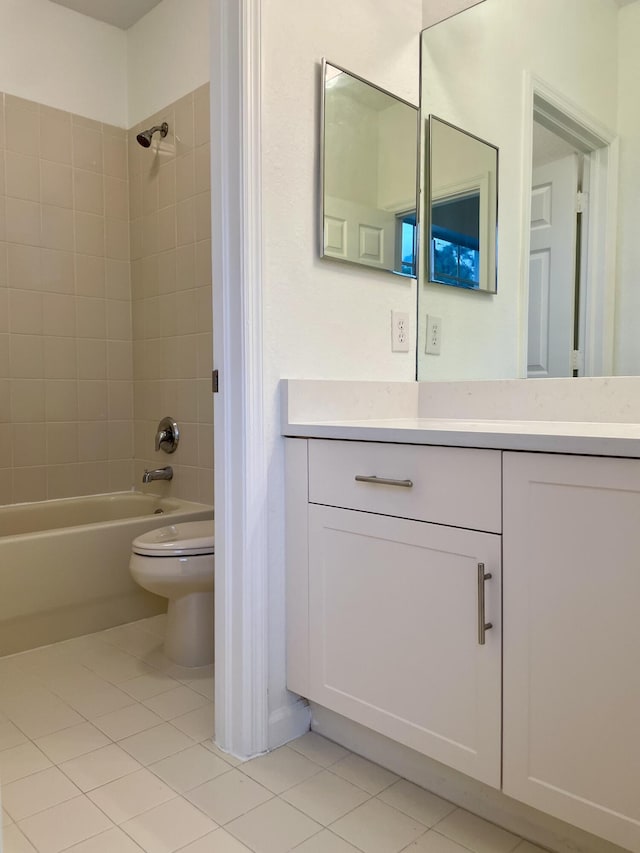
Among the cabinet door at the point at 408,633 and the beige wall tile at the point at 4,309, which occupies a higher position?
the beige wall tile at the point at 4,309

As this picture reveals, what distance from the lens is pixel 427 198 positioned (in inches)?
77.6

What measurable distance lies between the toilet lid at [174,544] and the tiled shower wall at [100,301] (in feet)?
1.68

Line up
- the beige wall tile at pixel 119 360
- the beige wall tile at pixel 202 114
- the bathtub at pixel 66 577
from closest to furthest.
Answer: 1. the bathtub at pixel 66 577
2. the beige wall tile at pixel 202 114
3. the beige wall tile at pixel 119 360

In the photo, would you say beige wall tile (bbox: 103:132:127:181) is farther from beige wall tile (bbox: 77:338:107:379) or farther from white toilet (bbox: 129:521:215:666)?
white toilet (bbox: 129:521:215:666)

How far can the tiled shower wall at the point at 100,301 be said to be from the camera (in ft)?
8.66

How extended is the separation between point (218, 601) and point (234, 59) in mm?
1280

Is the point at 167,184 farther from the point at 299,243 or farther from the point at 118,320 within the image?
the point at 299,243

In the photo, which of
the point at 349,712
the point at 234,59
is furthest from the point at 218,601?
the point at 234,59

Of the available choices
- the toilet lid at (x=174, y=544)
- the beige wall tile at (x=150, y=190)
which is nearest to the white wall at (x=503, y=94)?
the toilet lid at (x=174, y=544)

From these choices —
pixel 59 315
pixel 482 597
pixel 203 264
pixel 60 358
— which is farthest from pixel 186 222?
pixel 482 597

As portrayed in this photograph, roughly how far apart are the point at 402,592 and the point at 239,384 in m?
0.60

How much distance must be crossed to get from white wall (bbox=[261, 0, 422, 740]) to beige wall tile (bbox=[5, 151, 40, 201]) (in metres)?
1.61

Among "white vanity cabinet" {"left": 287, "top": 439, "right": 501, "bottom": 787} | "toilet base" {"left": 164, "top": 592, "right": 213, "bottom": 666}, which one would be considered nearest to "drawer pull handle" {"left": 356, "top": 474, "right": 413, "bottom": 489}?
"white vanity cabinet" {"left": 287, "top": 439, "right": 501, "bottom": 787}

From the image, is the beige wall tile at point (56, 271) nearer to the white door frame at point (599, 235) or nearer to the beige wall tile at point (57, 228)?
the beige wall tile at point (57, 228)
